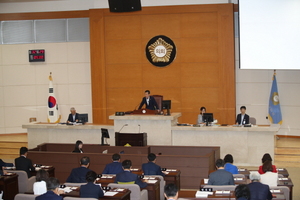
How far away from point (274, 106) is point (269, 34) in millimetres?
2444

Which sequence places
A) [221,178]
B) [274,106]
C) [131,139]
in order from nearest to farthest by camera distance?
1. [221,178]
2. [131,139]
3. [274,106]

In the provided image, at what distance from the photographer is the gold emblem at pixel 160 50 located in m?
13.0

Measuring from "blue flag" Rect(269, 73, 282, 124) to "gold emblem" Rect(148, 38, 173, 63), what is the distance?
329 centimetres

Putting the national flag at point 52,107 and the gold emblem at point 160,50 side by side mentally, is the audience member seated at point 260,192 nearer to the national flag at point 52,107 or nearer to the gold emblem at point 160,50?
the gold emblem at point 160,50

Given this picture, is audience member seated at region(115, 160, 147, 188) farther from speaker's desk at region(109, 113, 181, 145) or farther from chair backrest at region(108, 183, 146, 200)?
speaker's desk at region(109, 113, 181, 145)

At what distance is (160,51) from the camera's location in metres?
13.0

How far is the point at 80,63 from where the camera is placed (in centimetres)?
1380

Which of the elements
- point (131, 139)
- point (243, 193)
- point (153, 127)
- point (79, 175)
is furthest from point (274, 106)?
point (243, 193)

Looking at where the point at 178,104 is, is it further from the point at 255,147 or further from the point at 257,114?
the point at 255,147

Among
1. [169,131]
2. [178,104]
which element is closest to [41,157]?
[169,131]

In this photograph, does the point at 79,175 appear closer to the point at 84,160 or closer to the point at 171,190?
the point at 84,160

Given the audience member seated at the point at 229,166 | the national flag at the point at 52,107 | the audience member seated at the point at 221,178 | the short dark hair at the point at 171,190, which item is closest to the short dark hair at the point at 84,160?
the audience member seated at the point at 221,178

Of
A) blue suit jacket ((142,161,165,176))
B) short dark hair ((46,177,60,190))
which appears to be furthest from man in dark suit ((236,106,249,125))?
short dark hair ((46,177,60,190))

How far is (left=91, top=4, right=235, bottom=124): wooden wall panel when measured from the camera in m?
12.6
